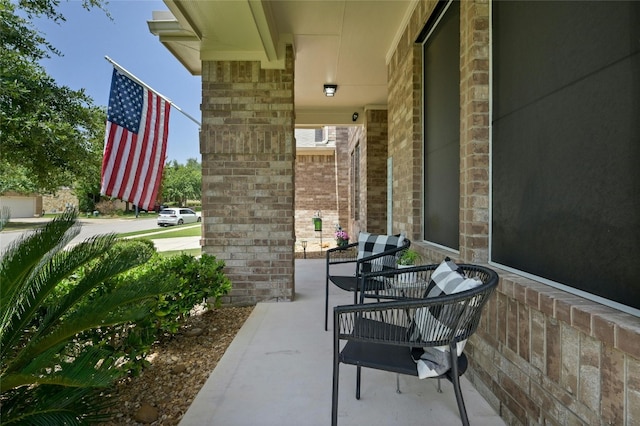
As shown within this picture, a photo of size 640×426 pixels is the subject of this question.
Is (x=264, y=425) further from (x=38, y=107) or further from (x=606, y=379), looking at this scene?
(x=38, y=107)

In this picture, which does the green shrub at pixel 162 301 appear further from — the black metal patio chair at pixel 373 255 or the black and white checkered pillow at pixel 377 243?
the black and white checkered pillow at pixel 377 243

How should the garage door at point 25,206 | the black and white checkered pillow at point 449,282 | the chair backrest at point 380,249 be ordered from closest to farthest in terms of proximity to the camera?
the black and white checkered pillow at point 449,282
the chair backrest at point 380,249
the garage door at point 25,206

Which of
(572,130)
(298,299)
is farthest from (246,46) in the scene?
(572,130)

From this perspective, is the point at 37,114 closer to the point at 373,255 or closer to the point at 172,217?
the point at 373,255

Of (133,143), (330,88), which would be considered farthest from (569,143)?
(330,88)

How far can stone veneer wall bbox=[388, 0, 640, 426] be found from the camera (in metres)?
1.14

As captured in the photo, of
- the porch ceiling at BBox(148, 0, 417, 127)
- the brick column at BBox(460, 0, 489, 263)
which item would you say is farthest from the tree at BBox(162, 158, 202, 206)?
the brick column at BBox(460, 0, 489, 263)

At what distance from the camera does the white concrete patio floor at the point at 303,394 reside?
1790 mm

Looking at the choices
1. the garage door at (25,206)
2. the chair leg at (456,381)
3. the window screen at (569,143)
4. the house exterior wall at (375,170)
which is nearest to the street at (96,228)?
the chair leg at (456,381)

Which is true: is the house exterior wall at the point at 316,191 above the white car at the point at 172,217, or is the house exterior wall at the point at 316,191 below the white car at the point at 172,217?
above

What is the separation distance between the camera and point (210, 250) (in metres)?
4.01

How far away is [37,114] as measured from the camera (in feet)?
25.5

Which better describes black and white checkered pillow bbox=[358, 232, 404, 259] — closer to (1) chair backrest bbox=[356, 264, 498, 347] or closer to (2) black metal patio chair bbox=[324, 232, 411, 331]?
(2) black metal patio chair bbox=[324, 232, 411, 331]

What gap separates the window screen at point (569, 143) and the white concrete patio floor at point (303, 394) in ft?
2.91
